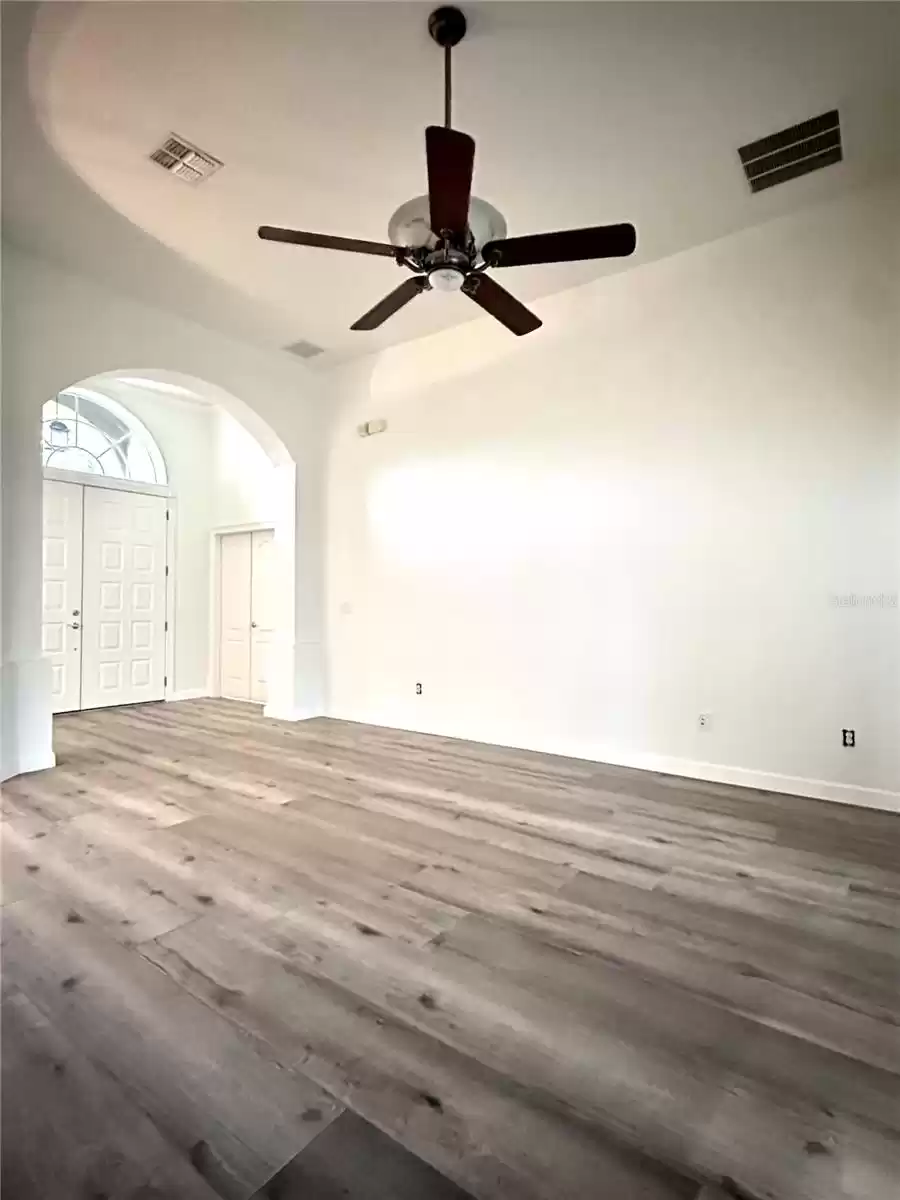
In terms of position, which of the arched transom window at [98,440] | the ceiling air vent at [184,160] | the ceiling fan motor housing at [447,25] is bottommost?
the arched transom window at [98,440]

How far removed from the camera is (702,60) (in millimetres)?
2742

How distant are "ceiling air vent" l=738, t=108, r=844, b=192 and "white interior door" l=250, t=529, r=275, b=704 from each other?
5.60 m

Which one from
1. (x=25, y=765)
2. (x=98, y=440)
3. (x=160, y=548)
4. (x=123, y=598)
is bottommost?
(x=25, y=765)

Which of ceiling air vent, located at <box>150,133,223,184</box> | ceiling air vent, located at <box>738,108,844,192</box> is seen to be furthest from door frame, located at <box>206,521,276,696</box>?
ceiling air vent, located at <box>738,108,844,192</box>

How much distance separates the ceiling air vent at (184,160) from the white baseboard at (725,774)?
4.19 m

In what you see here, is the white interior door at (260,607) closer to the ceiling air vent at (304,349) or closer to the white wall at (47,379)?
the white wall at (47,379)

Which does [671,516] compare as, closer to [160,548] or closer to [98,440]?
[160,548]

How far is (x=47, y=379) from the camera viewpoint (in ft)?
14.4

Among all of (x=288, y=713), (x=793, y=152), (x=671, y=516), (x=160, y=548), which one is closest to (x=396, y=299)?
(x=793, y=152)

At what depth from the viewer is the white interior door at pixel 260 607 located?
7352mm

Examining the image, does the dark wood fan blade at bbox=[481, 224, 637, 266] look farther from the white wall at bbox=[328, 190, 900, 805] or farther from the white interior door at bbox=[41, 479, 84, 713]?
the white interior door at bbox=[41, 479, 84, 713]

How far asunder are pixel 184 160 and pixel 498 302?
181cm

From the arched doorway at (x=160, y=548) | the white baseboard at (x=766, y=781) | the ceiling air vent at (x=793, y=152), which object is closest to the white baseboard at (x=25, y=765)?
the arched doorway at (x=160, y=548)

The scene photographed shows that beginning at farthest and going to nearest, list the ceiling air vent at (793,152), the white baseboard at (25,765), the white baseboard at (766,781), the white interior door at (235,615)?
the white interior door at (235,615) < the white baseboard at (25,765) < the white baseboard at (766,781) < the ceiling air vent at (793,152)
